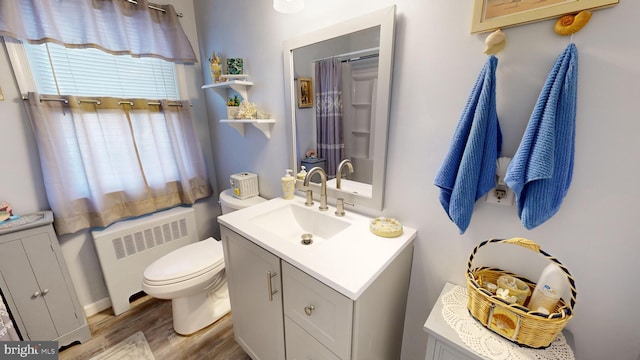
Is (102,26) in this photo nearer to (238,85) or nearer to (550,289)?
(238,85)

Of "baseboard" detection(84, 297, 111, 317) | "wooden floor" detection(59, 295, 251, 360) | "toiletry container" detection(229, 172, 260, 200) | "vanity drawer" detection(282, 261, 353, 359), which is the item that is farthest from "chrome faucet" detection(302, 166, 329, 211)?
"baseboard" detection(84, 297, 111, 317)

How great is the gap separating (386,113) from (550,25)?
1.68 feet

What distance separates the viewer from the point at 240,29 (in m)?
1.54

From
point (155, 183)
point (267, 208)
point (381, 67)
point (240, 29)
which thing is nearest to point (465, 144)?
point (381, 67)

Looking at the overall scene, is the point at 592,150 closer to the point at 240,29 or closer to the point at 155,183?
the point at 240,29

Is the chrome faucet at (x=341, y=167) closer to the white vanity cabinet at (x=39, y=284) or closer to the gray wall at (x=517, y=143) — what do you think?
the gray wall at (x=517, y=143)

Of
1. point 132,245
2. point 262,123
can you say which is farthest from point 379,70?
point 132,245

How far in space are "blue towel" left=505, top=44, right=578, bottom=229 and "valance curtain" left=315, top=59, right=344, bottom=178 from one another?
0.74 m

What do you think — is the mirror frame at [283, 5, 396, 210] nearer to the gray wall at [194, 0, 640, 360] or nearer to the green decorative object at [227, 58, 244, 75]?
the gray wall at [194, 0, 640, 360]

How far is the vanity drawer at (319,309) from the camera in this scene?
0.74 m

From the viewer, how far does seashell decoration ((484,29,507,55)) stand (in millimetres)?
697

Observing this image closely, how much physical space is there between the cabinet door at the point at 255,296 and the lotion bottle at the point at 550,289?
2.76ft

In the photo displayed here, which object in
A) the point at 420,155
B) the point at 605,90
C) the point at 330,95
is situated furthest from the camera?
the point at 330,95

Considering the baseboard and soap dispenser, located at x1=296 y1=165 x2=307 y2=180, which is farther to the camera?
the baseboard
